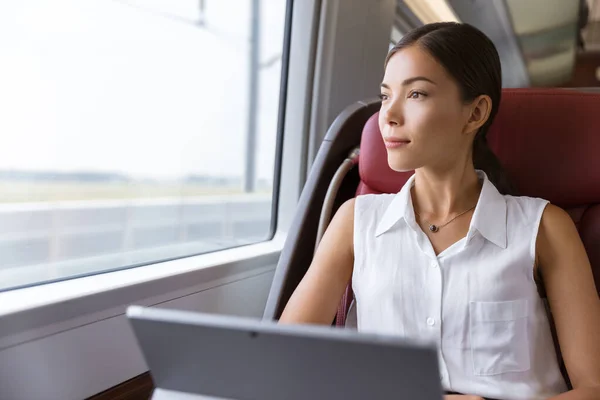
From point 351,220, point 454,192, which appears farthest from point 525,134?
point 351,220

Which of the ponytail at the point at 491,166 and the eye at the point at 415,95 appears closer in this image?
the eye at the point at 415,95

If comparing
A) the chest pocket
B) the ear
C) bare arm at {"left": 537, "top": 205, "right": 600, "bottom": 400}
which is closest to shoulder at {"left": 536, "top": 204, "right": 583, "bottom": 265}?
bare arm at {"left": 537, "top": 205, "right": 600, "bottom": 400}

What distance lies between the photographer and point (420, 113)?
3.46ft

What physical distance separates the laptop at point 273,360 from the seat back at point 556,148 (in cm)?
76

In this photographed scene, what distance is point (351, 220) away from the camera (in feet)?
3.88

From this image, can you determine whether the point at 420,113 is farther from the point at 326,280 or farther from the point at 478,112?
the point at 326,280

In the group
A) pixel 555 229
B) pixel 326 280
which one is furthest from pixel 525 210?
pixel 326 280

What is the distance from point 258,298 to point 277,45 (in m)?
0.92

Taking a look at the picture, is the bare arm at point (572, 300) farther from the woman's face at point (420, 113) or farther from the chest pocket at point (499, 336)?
the woman's face at point (420, 113)

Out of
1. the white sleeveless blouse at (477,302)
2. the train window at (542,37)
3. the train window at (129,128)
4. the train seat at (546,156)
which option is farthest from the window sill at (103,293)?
the train window at (542,37)

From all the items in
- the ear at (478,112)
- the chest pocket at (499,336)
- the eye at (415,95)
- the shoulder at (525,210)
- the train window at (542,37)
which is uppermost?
the train window at (542,37)

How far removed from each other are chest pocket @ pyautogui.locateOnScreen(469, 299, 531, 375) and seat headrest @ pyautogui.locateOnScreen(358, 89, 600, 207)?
13.4 inches

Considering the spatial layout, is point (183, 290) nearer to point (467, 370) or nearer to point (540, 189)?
point (467, 370)

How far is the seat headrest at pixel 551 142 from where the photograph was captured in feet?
3.97
